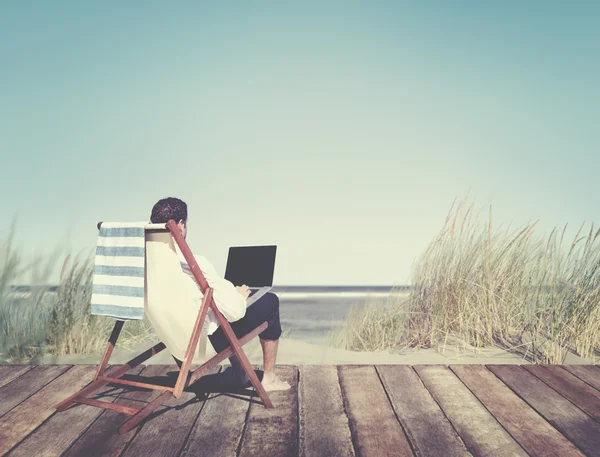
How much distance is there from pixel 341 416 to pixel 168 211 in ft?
4.60

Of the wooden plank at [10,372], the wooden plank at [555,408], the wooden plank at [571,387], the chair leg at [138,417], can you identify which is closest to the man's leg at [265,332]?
the chair leg at [138,417]

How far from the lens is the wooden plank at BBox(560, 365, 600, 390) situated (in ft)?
10.2

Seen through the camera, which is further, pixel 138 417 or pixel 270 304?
pixel 270 304

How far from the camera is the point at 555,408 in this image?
268cm

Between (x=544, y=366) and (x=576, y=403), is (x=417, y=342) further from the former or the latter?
(x=576, y=403)

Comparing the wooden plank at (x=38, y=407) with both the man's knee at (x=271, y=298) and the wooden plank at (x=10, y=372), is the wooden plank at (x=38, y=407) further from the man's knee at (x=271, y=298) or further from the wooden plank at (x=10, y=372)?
the man's knee at (x=271, y=298)

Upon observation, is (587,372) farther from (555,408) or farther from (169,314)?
(169,314)

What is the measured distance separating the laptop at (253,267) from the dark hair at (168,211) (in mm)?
613

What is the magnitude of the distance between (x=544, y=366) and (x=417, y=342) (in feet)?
3.88

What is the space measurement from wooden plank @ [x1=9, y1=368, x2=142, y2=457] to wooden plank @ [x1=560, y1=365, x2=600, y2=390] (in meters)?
2.98

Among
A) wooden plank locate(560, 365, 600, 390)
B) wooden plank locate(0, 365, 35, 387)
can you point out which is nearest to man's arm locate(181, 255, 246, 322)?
wooden plank locate(0, 365, 35, 387)

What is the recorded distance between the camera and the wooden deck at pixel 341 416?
2221 millimetres

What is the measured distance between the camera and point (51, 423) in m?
2.54

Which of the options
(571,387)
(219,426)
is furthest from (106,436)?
(571,387)
